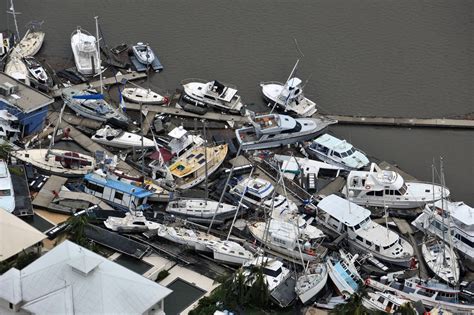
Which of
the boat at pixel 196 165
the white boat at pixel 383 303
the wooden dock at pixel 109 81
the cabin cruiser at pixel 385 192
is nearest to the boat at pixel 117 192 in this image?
the boat at pixel 196 165

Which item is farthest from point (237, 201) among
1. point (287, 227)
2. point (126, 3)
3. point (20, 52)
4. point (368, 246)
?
point (126, 3)

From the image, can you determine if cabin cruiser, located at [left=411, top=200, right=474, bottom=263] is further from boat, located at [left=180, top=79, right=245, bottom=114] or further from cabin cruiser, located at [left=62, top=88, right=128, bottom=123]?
cabin cruiser, located at [left=62, top=88, right=128, bottom=123]

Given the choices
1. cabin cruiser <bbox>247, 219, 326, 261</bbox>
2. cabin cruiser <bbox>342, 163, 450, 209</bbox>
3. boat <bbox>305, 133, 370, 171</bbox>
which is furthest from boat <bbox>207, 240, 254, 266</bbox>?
boat <bbox>305, 133, 370, 171</bbox>

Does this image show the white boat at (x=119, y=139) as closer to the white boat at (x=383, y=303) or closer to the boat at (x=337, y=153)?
the boat at (x=337, y=153)

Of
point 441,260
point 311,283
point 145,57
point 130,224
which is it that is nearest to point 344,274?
point 311,283

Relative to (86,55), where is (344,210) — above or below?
below

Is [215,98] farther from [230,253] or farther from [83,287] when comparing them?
[83,287]

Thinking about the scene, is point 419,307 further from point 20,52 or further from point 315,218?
point 20,52
